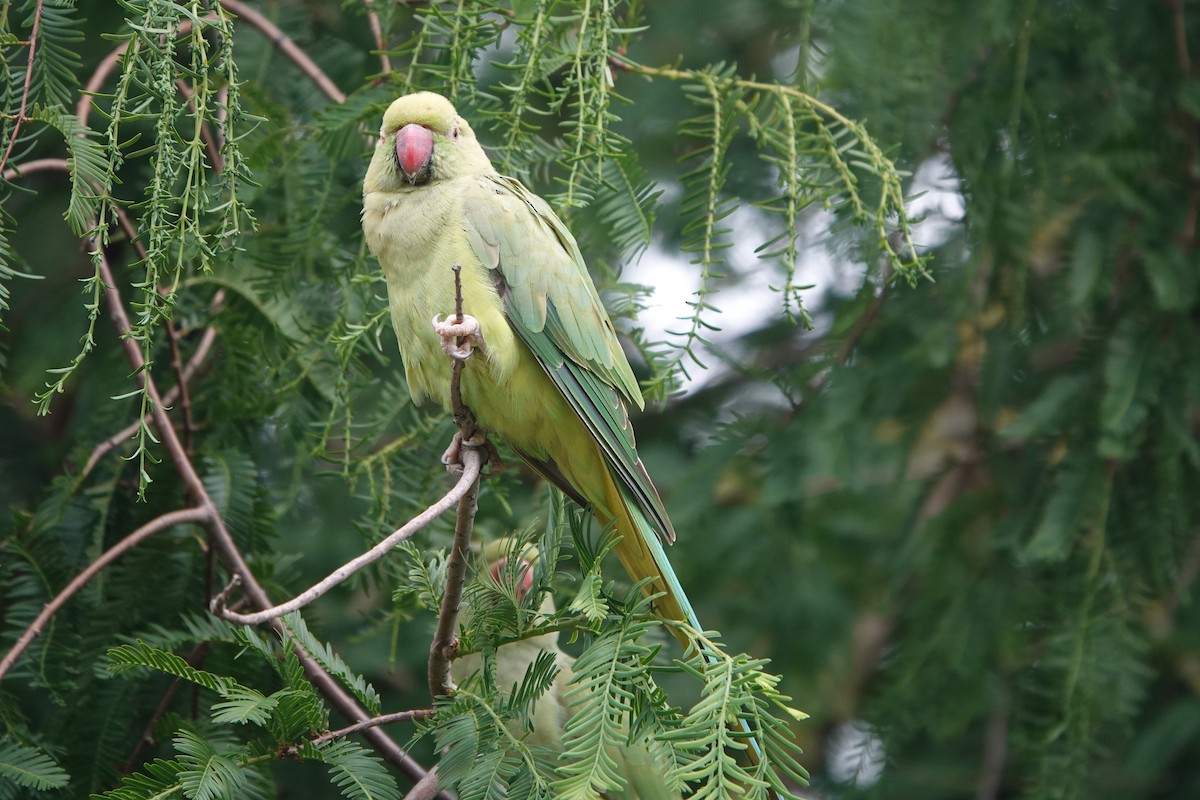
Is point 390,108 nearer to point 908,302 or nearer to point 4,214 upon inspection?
point 4,214

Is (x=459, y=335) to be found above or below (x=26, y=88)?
below

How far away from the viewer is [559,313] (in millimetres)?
2869

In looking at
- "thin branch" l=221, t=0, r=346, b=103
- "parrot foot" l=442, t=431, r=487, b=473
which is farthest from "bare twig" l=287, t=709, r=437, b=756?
"thin branch" l=221, t=0, r=346, b=103

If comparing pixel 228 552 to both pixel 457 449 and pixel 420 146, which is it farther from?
pixel 420 146

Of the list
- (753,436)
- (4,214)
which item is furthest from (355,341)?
(753,436)

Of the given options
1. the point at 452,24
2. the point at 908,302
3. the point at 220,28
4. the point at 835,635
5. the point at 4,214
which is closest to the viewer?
→ the point at 220,28

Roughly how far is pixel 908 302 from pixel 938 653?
46.5 inches

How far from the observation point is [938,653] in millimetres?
3535

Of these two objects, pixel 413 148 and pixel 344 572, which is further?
pixel 413 148

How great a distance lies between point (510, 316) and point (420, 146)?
0.52 m

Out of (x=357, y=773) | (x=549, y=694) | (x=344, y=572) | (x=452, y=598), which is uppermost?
(x=344, y=572)

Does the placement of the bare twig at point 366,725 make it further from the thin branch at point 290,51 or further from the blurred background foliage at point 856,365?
the thin branch at point 290,51

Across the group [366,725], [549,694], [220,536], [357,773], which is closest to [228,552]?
[220,536]

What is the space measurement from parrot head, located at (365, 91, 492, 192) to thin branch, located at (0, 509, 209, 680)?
1.04 meters
